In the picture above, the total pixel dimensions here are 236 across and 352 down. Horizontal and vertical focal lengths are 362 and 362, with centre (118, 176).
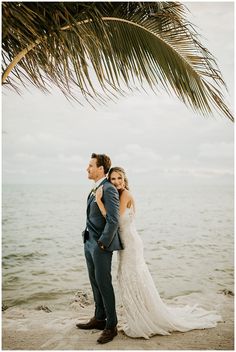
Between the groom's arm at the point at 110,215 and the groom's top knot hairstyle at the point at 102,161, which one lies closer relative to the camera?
the groom's arm at the point at 110,215

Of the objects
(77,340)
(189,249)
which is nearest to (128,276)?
(77,340)

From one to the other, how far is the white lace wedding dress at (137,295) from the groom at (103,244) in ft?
0.41

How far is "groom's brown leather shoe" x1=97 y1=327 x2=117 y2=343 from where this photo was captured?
3.12m

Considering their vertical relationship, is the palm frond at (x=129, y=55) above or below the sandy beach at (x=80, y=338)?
above

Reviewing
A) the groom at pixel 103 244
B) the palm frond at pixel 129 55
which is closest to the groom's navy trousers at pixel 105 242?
the groom at pixel 103 244

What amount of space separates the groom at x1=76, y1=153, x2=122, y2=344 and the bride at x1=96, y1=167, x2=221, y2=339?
97mm

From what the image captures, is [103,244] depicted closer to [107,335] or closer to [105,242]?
[105,242]

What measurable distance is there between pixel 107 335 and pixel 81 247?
14.9 metres

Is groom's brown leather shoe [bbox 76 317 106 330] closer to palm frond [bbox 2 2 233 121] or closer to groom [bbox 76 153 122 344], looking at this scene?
groom [bbox 76 153 122 344]

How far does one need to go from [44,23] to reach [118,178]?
5.17ft

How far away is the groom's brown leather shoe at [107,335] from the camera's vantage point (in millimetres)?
3117

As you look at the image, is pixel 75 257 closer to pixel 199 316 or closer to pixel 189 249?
pixel 189 249

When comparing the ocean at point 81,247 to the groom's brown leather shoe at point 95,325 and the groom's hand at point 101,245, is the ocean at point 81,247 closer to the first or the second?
the groom's brown leather shoe at point 95,325

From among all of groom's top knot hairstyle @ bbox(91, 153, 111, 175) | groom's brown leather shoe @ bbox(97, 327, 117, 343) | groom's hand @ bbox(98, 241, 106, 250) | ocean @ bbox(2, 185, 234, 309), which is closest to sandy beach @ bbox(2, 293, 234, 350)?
groom's brown leather shoe @ bbox(97, 327, 117, 343)
